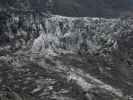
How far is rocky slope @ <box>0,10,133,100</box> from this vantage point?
335 inches

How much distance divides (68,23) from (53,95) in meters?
7.05

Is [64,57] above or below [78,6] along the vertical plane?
below

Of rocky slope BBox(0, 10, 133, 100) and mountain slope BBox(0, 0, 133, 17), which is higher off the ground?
mountain slope BBox(0, 0, 133, 17)

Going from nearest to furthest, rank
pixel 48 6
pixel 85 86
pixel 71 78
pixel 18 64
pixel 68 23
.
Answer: pixel 85 86 < pixel 71 78 < pixel 18 64 < pixel 68 23 < pixel 48 6

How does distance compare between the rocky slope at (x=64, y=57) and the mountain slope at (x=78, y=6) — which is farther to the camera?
the mountain slope at (x=78, y=6)

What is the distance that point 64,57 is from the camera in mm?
11664

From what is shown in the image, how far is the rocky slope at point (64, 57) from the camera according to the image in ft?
27.9

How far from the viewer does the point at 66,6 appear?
58.6ft

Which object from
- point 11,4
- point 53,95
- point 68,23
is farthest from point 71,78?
point 11,4

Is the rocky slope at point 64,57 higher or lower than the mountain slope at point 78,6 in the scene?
lower

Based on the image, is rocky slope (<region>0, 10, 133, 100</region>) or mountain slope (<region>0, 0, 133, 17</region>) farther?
mountain slope (<region>0, 0, 133, 17</region>)

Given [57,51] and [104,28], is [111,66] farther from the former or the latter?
[104,28]

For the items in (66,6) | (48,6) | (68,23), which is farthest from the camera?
(66,6)

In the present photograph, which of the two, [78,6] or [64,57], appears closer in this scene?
[64,57]
